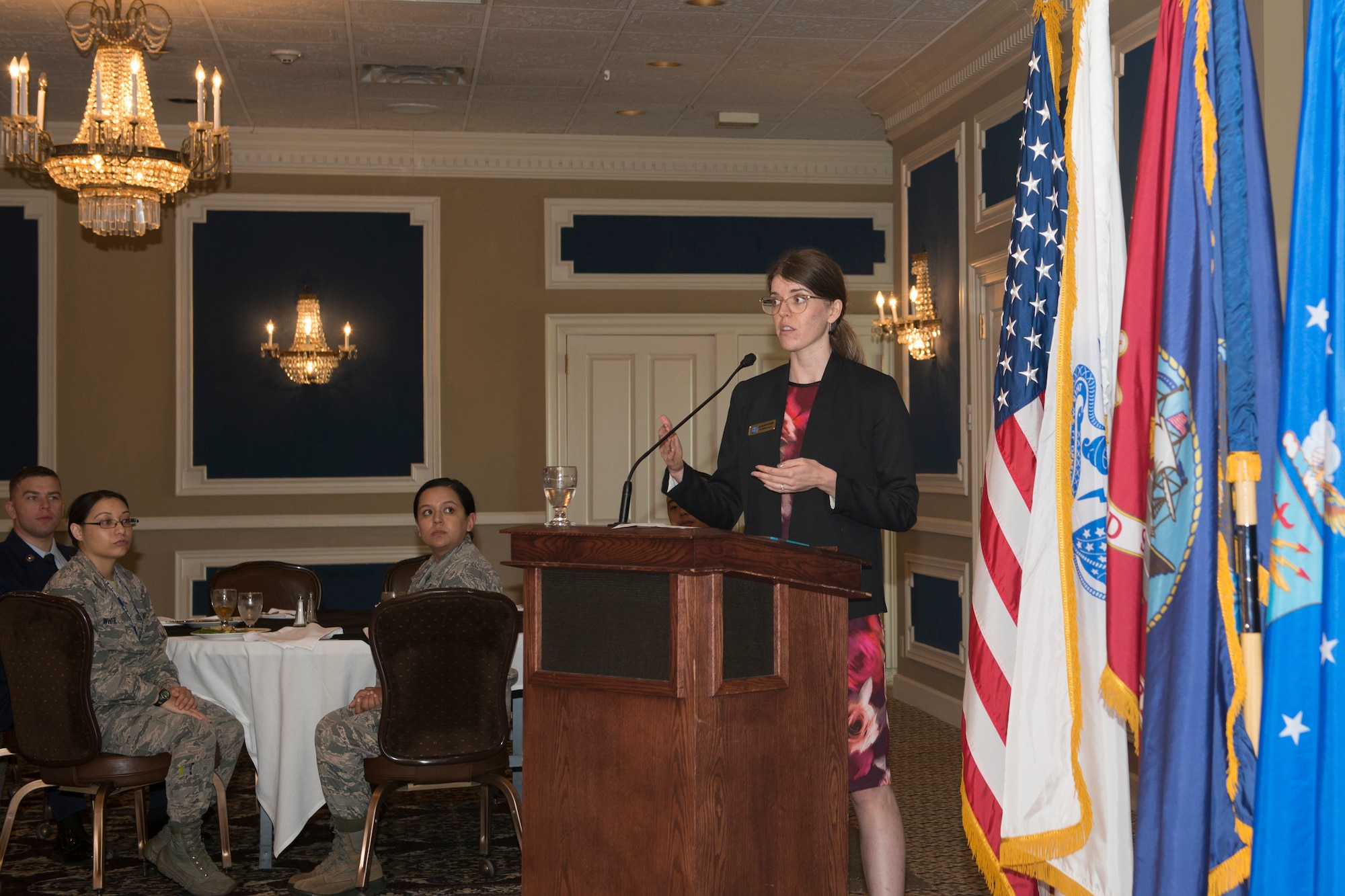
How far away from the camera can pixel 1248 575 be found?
5.90 feet

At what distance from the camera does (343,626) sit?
464 cm

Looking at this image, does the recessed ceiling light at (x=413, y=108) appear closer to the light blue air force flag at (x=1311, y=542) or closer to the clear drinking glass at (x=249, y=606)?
the clear drinking glass at (x=249, y=606)

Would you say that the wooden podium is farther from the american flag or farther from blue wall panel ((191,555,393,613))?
blue wall panel ((191,555,393,613))

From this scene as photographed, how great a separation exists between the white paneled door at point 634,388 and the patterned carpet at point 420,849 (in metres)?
3.05

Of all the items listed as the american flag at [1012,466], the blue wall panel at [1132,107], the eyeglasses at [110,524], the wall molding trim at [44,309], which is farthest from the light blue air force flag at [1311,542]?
the wall molding trim at [44,309]

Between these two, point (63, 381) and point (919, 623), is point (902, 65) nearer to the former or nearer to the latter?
point (919, 623)

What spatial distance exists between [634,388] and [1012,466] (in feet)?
18.7

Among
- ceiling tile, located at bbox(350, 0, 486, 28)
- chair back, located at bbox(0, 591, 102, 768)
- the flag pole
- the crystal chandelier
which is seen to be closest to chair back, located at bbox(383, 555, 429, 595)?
chair back, located at bbox(0, 591, 102, 768)

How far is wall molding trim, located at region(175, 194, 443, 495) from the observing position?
7613mm

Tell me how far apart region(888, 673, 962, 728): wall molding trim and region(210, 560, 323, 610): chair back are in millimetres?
3353

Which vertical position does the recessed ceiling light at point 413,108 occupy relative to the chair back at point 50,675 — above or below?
above

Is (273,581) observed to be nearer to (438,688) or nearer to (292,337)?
(438,688)

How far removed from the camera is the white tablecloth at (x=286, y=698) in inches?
161

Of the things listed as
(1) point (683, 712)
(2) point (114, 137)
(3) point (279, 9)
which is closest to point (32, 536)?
(2) point (114, 137)
